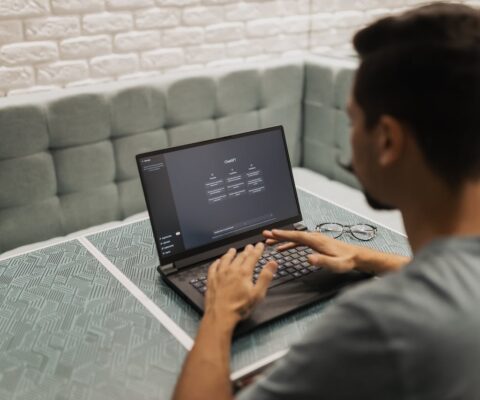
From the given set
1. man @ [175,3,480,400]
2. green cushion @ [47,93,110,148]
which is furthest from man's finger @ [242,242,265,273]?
green cushion @ [47,93,110,148]

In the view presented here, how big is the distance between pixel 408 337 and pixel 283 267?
580 millimetres

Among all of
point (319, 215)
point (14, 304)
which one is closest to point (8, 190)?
point (14, 304)

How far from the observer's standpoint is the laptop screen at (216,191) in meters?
1.17

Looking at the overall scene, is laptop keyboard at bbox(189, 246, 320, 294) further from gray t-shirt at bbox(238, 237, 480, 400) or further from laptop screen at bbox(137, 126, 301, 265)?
gray t-shirt at bbox(238, 237, 480, 400)

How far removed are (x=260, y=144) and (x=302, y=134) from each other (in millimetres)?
1012

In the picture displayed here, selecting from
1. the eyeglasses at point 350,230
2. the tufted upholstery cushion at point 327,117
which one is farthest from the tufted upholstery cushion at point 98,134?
the eyeglasses at point 350,230

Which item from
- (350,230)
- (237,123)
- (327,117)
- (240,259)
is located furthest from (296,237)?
(327,117)

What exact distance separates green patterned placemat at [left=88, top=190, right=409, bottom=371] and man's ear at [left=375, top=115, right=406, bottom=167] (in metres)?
0.40

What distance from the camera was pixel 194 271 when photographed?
1.14m

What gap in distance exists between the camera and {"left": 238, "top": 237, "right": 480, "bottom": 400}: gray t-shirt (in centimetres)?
57

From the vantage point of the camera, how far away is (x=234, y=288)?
38.3 inches

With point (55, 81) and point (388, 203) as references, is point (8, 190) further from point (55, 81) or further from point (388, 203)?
point (388, 203)

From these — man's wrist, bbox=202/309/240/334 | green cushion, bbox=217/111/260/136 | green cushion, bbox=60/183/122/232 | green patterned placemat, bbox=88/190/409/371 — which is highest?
man's wrist, bbox=202/309/240/334

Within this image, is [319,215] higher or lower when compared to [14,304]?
lower
